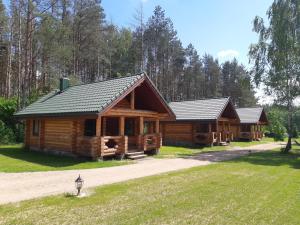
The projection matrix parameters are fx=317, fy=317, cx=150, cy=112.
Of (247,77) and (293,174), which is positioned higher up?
(247,77)

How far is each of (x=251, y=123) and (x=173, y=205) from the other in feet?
103

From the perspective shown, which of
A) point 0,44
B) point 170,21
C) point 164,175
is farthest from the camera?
point 170,21

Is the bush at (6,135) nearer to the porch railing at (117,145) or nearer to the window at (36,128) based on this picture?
the window at (36,128)

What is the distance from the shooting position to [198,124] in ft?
91.2

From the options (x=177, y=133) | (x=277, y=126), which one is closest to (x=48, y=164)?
(x=177, y=133)

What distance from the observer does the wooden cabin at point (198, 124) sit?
26.1 meters

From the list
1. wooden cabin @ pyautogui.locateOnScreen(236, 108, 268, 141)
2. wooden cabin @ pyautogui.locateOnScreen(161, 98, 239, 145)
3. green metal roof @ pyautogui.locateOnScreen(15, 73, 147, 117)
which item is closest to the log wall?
wooden cabin @ pyautogui.locateOnScreen(161, 98, 239, 145)

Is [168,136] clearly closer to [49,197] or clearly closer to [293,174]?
[293,174]

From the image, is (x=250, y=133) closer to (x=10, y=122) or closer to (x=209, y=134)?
(x=209, y=134)

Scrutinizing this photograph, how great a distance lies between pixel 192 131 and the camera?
1056 inches

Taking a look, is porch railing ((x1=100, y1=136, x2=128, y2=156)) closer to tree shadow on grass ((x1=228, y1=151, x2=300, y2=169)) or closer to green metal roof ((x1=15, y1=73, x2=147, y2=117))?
green metal roof ((x1=15, y1=73, x2=147, y2=117))

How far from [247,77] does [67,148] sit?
1576 cm

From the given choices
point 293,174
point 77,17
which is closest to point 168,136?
point 293,174

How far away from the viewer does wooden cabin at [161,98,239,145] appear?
2610 cm
